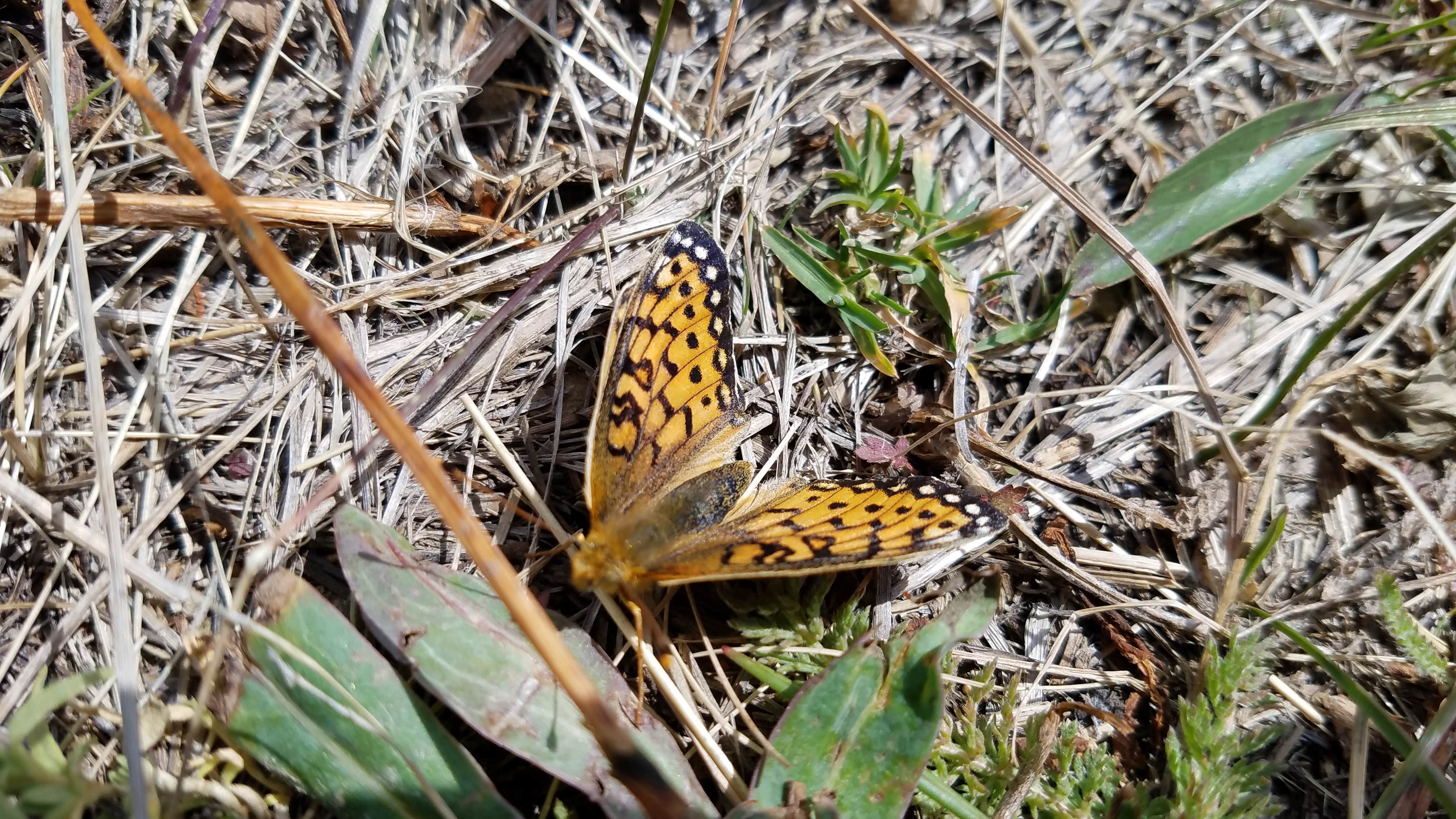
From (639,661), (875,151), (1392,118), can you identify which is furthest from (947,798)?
(1392,118)

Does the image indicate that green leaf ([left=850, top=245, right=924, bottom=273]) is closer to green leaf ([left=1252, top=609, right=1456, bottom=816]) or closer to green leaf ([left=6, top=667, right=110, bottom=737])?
green leaf ([left=1252, top=609, right=1456, bottom=816])

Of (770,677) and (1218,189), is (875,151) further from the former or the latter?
(770,677)

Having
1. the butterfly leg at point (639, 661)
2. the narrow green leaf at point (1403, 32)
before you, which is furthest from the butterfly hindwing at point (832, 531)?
the narrow green leaf at point (1403, 32)

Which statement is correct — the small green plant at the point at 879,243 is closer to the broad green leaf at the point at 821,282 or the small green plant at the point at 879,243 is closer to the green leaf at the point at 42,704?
the broad green leaf at the point at 821,282

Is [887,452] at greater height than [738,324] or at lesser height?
lesser

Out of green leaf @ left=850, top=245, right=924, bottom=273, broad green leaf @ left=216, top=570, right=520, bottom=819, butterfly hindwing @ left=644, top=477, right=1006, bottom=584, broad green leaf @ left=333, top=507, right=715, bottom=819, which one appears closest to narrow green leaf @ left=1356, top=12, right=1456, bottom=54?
green leaf @ left=850, top=245, right=924, bottom=273

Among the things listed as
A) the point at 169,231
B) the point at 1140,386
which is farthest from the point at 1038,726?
the point at 169,231
